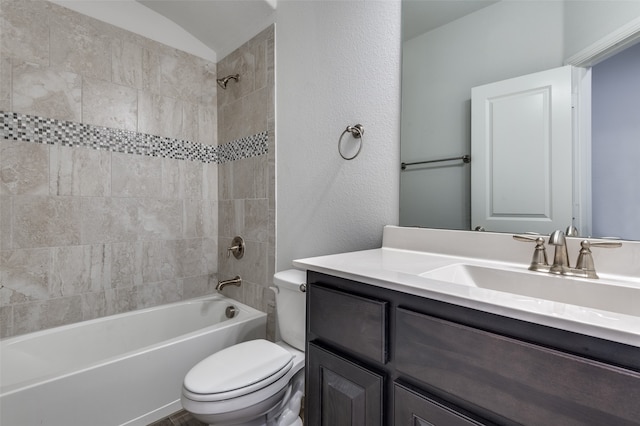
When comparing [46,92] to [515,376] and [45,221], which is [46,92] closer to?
[45,221]

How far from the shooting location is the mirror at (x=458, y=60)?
981 millimetres

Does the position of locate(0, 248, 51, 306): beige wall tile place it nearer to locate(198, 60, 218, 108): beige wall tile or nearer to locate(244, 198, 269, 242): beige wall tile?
locate(244, 198, 269, 242): beige wall tile

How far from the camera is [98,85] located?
6.27 feet

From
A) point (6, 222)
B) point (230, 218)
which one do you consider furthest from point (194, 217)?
point (6, 222)

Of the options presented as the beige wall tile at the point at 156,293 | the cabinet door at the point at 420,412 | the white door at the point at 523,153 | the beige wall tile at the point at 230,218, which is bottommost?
the beige wall tile at the point at 156,293

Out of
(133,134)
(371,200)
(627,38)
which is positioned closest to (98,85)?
(133,134)

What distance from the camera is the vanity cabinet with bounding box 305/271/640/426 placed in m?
0.50

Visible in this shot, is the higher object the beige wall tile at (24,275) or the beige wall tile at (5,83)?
the beige wall tile at (5,83)

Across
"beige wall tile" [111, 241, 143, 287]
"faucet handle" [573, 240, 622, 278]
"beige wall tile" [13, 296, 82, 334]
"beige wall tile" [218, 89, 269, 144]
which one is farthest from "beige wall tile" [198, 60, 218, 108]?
"faucet handle" [573, 240, 622, 278]

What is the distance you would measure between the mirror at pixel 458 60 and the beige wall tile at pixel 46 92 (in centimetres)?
189

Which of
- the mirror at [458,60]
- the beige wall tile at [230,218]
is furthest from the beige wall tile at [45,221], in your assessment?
the mirror at [458,60]

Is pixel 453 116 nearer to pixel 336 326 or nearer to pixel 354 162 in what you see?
pixel 354 162

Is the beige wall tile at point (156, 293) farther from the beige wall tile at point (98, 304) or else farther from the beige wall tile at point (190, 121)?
the beige wall tile at point (190, 121)

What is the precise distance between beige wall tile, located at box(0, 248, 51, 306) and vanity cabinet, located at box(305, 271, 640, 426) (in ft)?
5.57
